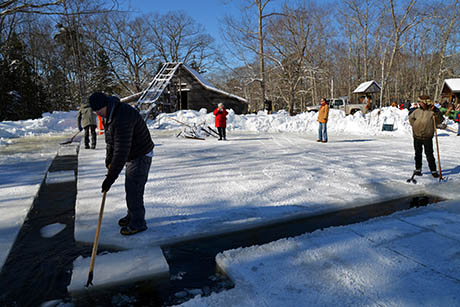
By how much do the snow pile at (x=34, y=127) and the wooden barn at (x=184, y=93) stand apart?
15.1 ft

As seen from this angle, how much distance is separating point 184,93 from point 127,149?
23505 millimetres

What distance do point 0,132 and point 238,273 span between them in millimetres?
16816

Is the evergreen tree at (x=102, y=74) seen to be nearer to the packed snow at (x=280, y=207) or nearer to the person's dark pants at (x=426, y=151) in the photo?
the packed snow at (x=280, y=207)

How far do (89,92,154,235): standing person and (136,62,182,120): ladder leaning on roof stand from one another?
1581cm

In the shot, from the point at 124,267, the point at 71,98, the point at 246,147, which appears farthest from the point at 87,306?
the point at 71,98

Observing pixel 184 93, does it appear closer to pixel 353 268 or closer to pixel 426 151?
pixel 426 151

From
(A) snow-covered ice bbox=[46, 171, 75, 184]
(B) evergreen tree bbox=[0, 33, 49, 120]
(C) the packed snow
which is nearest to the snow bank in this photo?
(B) evergreen tree bbox=[0, 33, 49, 120]

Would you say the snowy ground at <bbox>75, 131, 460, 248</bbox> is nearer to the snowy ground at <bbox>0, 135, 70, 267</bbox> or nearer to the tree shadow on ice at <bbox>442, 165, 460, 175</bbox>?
the tree shadow on ice at <bbox>442, 165, 460, 175</bbox>

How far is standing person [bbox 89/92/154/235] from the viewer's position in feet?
10.2

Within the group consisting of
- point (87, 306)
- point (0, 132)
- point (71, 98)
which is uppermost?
point (71, 98)

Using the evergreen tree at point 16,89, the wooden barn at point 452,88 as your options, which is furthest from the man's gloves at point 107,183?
the wooden barn at point 452,88

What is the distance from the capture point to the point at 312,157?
336 inches

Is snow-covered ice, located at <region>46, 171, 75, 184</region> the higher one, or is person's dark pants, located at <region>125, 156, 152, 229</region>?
person's dark pants, located at <region>125, 156, 152, 229</region>

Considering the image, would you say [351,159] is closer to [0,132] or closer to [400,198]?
[400,198]
